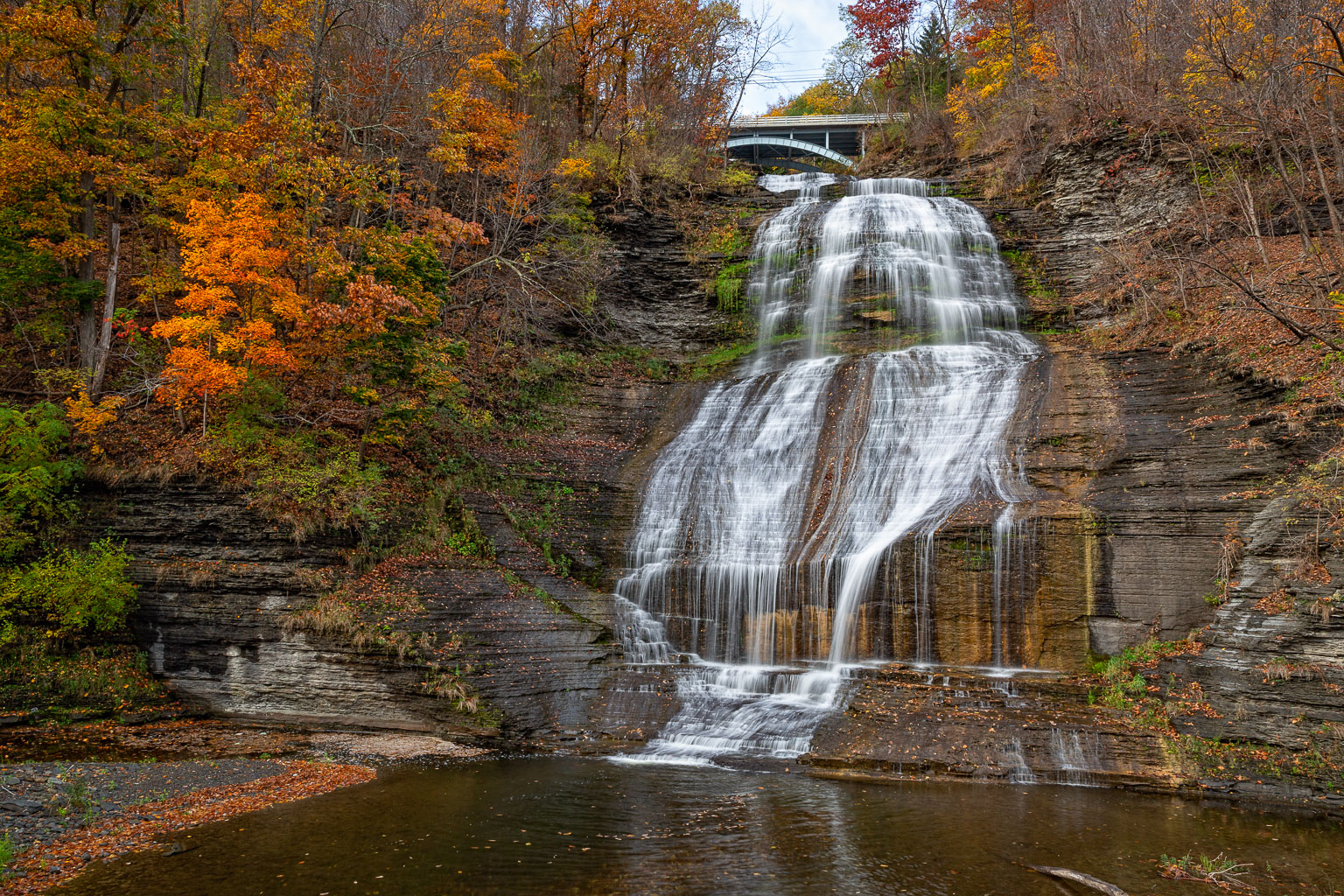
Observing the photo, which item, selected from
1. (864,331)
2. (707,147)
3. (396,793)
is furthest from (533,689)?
(707,147)

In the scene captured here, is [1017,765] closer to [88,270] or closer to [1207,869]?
[1207,869]

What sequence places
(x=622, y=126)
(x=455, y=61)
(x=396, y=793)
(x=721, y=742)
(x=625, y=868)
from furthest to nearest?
(x=622, y=126) < (x=455, y=61) < (x=721, y=742) < (x=396, y=793) < (x=625, y=868)

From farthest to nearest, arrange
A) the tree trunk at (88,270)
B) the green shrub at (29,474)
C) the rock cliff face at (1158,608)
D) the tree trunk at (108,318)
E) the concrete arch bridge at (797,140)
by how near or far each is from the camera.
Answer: the concrete arch bridge at (797,140) < the tree trunk at (88,270) < the tree trunk at (108,318) < the green shrub at (29,474) < the rock cliff face at (1158,608)

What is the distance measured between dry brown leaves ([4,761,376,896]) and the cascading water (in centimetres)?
397

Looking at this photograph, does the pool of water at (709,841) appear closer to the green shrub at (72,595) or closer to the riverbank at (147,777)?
the riverbank at (147,777)

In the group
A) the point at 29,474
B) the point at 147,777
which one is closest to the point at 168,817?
the point at 147,777

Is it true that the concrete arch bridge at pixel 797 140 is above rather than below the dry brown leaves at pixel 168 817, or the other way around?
above

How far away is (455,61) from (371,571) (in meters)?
16.4

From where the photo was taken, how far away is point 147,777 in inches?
327

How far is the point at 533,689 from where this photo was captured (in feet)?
37.4

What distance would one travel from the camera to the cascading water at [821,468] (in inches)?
467

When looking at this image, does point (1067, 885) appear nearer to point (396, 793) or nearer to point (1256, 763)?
point (1256, 763)

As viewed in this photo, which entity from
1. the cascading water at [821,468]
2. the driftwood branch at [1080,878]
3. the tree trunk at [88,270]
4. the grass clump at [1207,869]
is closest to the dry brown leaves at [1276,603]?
the cascading water at [821,468]

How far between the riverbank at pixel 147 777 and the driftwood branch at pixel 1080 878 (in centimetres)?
710
